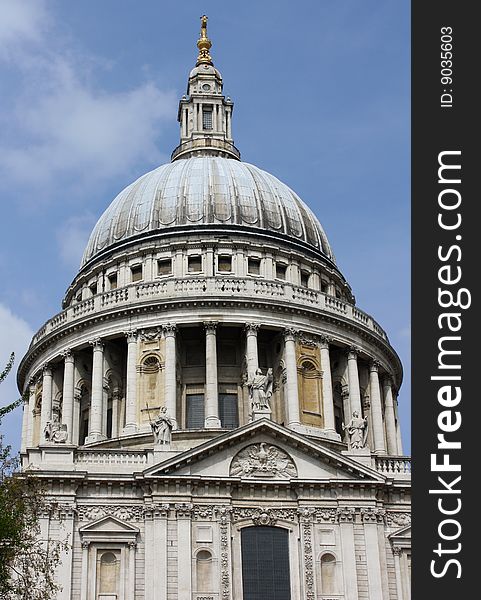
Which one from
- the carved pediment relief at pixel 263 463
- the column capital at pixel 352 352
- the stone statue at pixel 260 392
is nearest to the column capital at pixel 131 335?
the stone statue at pixel 260 392

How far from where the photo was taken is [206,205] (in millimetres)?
67938

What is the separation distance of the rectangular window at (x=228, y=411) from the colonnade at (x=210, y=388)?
59.4 inches

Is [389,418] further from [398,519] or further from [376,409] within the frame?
[398,519]

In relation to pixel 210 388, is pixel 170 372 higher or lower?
higher

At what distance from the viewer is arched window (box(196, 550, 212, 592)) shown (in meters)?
44.2

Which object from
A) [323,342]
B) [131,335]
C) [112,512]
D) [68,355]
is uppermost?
[131,335]

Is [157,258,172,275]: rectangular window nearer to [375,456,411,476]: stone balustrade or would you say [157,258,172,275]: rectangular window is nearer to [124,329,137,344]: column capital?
[124,329,137,344]: column capital

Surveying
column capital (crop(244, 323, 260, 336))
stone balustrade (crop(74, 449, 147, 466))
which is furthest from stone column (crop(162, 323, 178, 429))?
stone balustrade (crop(74, 449, 147, 466))

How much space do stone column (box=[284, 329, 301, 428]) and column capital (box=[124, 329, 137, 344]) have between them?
26.9 feet

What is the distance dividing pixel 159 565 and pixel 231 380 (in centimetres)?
1764

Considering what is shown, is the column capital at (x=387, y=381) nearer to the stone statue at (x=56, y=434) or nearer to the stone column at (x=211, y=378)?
the stone column at (x=211, y=378)

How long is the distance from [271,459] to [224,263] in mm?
20672

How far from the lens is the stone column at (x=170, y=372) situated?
188 ft

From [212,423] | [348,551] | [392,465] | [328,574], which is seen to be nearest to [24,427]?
[212,423]
